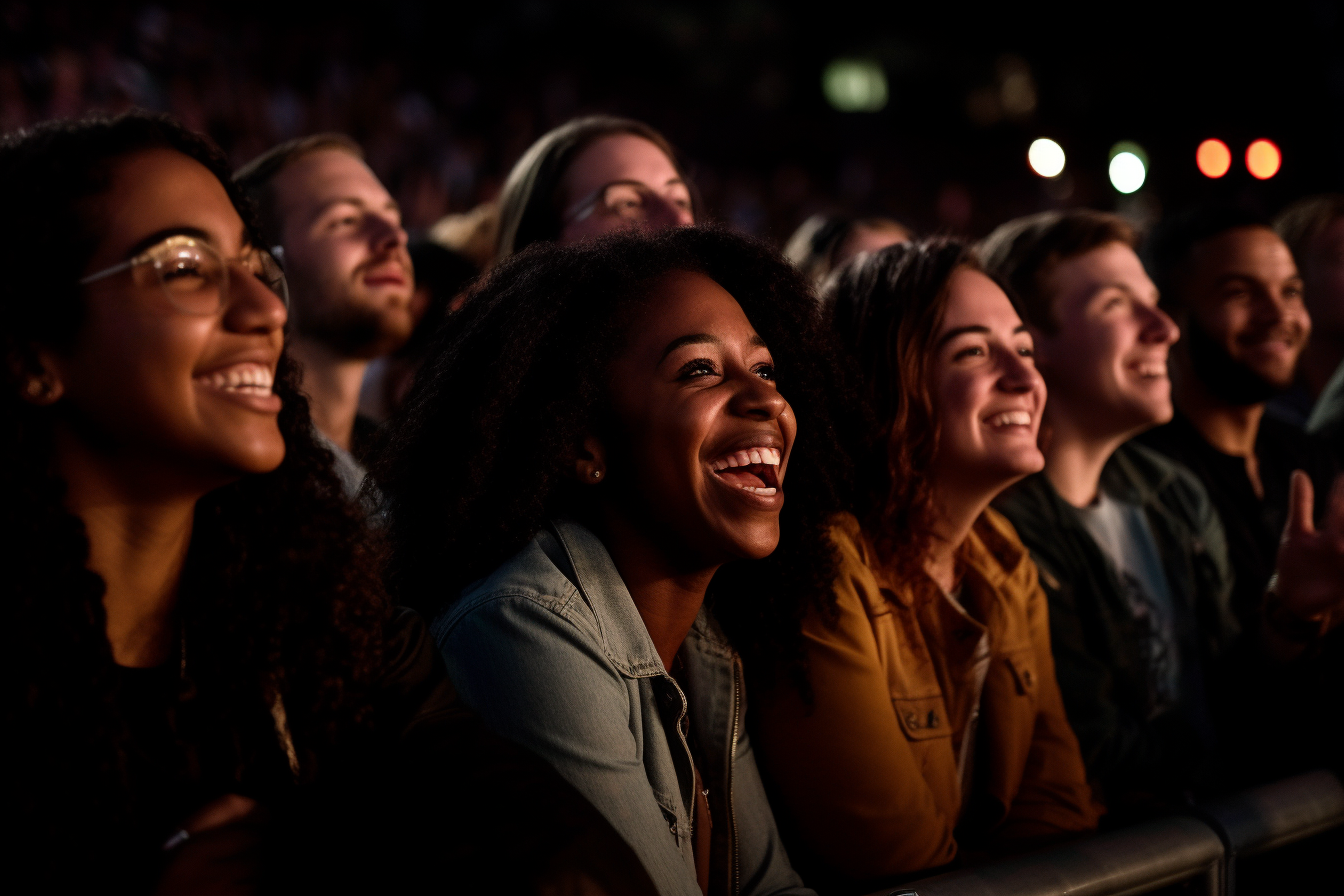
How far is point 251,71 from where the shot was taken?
790 centimetres

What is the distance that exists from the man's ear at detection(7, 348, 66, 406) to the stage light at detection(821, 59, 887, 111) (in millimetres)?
16157

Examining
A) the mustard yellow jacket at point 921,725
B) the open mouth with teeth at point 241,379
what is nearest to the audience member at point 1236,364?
the mustard yellow jacket at point 921,725

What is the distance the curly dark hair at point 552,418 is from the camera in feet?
Answer: 6.44

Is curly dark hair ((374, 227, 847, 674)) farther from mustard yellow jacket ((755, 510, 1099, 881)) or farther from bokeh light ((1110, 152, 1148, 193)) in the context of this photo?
bokeh light ((1110, 152, 1148, 193))

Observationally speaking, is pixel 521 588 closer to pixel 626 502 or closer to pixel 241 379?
pixel 626 502

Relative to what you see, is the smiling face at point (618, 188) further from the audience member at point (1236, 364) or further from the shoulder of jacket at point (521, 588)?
the audience member at point (1236, 364)

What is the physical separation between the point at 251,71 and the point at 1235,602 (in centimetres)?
713

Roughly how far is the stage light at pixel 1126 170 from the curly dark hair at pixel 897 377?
719 centimetres

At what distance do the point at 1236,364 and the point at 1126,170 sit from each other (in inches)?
239

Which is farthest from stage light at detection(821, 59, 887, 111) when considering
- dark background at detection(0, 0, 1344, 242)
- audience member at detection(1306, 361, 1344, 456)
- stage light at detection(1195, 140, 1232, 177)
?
audience member at detection(1306, 361, 1344, 456)

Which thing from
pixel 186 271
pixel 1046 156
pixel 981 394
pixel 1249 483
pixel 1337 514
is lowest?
pixel 1249 483

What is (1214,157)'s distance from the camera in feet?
27.0

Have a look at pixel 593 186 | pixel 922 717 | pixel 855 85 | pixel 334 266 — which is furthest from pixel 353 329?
pixel 855 85

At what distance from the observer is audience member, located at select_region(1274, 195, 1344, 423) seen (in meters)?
4.72
